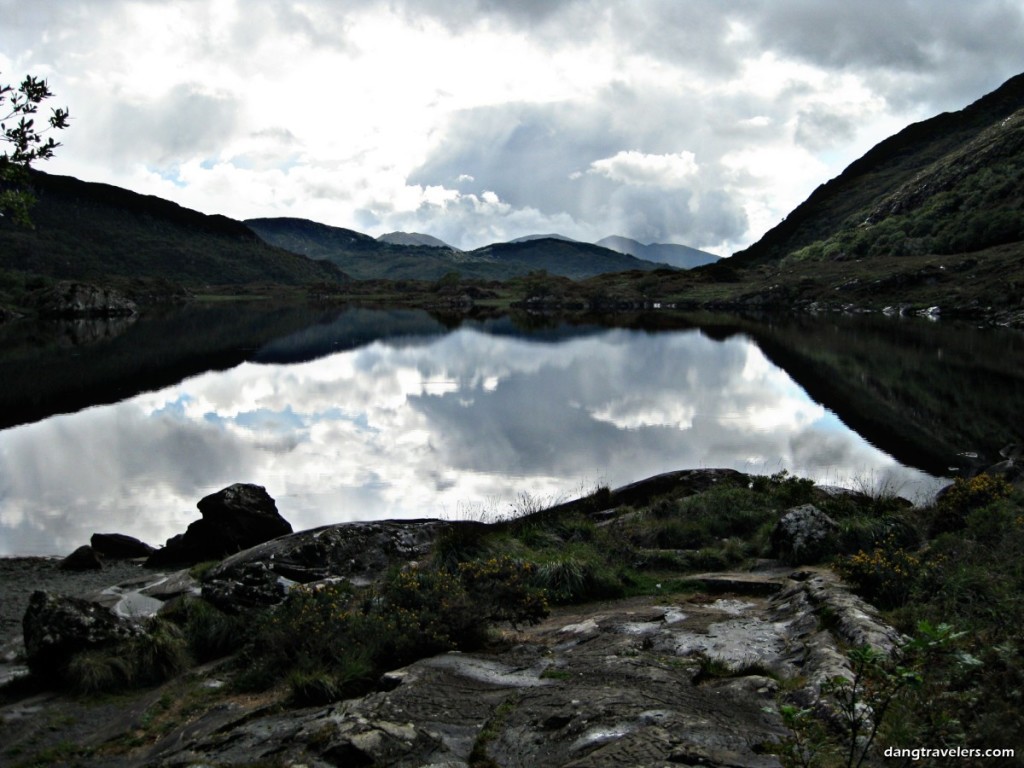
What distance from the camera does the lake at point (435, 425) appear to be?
76.3 feet

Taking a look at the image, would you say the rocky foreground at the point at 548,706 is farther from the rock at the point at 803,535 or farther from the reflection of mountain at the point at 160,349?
the reflection of mountain at the point at 160,349

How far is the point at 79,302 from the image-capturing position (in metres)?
127

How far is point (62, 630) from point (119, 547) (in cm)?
823

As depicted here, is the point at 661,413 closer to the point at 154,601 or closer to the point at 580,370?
the point at 580,370

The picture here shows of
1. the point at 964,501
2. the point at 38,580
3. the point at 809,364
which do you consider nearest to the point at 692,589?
the point at 964,501

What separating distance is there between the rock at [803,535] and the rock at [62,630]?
37.2ft

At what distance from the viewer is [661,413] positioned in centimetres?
3831

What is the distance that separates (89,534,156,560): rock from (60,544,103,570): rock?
942 mm

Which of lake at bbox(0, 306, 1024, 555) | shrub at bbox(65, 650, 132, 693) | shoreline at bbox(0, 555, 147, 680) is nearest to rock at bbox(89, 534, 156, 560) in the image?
shoreline at bbox(0, 555, 147, 680)

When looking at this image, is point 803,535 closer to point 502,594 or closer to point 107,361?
point 502,594

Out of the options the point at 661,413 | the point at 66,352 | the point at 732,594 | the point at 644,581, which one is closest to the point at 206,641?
the point at 644,581

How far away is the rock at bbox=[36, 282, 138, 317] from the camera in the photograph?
12356 centimetres

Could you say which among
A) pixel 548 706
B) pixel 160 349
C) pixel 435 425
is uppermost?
pixel 160 349

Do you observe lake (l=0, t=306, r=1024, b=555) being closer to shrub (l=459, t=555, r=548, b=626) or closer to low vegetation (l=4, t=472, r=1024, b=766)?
low vegetation (l=4, t=472, r=1024, b=766)
